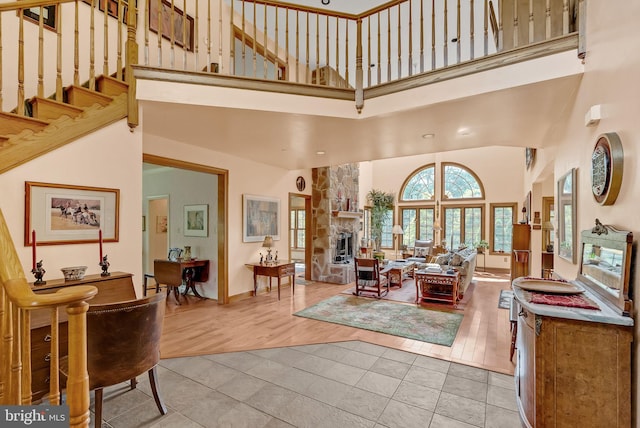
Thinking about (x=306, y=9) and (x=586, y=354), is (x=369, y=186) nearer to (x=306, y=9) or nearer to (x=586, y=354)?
(x=306, y=9)

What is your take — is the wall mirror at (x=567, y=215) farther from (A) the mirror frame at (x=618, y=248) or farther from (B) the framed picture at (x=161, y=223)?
(B) the framed picture at (x=161, y=223)

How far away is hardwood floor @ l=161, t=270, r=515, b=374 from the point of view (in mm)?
3230

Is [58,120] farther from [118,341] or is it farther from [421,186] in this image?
[421,186]

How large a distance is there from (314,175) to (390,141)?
331 centimetres

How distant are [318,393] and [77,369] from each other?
1.83 metres

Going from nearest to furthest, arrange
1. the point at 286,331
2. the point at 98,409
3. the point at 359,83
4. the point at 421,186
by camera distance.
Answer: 1. the point at 98,409
2. the point at 359,83
3. the point at 286,331
4. the point at 421,186

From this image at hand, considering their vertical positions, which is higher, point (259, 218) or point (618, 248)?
point (259, 218)

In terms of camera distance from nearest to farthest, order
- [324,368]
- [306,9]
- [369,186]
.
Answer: [324,368], [306,9], [369,186]

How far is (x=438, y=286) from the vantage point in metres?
5.38

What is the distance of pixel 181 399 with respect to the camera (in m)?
2.37

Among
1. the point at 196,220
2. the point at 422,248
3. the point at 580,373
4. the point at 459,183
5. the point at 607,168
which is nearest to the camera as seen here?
the point at 580,373

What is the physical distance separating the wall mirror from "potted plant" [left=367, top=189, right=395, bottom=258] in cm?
702

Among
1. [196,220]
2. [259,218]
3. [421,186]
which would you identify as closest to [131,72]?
[196,220]

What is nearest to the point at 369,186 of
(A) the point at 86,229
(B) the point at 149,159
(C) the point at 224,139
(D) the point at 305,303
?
(D) the point at 305,303
